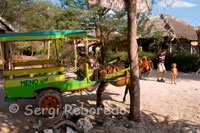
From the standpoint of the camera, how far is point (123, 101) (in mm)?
5465

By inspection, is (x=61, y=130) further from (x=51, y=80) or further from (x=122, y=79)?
(x=122, y=79)

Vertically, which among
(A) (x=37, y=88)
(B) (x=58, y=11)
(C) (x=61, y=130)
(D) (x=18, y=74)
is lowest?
(C) (x=61, y=130)

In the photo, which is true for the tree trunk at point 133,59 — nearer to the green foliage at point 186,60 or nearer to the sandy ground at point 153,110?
the sandy ground at point 153,110

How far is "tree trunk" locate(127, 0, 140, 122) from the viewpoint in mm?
3549

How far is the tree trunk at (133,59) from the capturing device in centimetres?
355

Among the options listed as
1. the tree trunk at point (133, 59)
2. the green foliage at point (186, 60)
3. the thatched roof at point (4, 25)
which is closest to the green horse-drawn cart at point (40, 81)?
the tree trunk at point (133, 59)

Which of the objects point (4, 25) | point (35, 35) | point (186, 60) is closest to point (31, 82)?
point (35, 35)

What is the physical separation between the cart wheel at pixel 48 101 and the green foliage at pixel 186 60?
36.4ft

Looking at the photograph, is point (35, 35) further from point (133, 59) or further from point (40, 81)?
point (133, 59)

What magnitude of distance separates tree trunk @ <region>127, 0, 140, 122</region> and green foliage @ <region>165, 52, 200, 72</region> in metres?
10.1

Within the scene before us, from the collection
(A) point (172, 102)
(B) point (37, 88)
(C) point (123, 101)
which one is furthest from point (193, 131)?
(B) point (37, 88)

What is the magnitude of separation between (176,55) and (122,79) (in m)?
9.83

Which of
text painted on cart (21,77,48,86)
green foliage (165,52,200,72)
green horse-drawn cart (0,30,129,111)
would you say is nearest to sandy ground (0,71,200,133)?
green horse-drawn cart (0,30,129,111)

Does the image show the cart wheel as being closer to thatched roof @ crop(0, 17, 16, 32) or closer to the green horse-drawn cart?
the green horse-drawn cart
